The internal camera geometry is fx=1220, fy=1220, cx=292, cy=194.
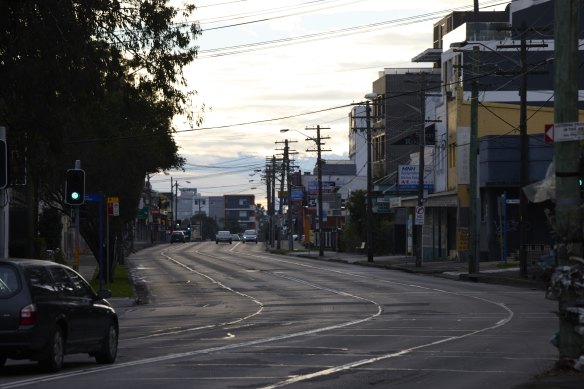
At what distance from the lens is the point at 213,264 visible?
72125mm

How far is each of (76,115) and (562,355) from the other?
14834 millimetres

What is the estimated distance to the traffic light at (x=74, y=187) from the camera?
29562 millimetres

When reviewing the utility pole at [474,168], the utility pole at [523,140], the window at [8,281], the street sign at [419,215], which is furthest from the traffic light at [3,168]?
the street sign at [419,215]

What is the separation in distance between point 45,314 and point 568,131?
7.14 m

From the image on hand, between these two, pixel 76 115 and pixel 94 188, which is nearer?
pixel 76 115

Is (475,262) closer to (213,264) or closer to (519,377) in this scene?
(213,264)

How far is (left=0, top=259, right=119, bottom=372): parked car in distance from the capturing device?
15.9 meters

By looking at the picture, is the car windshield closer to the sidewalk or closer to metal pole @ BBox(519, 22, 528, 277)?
the sidewalk

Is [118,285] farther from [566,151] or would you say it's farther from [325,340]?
[566,151]

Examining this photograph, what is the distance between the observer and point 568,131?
14.7 meters

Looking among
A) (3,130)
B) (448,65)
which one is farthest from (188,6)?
(448,65)

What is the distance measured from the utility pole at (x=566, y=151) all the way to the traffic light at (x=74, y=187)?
662 inches

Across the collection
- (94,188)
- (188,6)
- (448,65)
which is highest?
(448,65)

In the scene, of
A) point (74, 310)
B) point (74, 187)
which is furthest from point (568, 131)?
point (74, 187)
